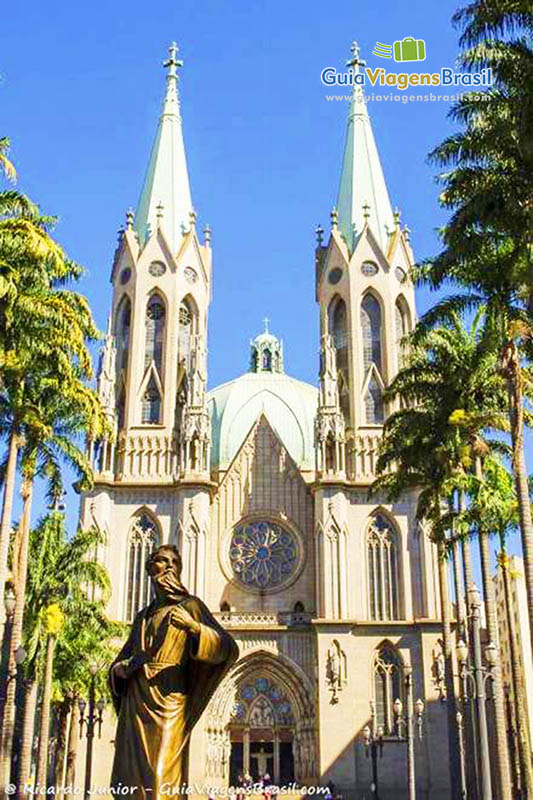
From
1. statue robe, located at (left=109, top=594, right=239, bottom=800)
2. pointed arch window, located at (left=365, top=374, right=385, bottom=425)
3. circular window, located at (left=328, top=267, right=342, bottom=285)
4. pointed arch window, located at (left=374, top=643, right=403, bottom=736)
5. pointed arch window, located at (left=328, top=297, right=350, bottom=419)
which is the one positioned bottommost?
statue robe, located at (left=109, top=594, right=239, bottom=800)

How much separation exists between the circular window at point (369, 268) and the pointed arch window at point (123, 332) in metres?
12.3

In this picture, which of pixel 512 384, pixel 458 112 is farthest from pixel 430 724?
pixel 458 112

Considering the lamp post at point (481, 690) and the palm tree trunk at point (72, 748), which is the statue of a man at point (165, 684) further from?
the palm tree trunk at point (72, 748)

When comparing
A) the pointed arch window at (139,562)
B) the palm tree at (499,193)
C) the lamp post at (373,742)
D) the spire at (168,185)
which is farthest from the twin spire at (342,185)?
the palm tree at (499,193)

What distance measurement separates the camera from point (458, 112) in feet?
66.6

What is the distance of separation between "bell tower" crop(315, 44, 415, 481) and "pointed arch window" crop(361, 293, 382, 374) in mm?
50

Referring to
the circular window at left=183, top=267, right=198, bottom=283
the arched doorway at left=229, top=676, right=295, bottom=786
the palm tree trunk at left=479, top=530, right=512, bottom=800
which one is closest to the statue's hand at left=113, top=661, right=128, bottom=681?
the palm tree trunk at left=479, top=530, right=512, bottom=800

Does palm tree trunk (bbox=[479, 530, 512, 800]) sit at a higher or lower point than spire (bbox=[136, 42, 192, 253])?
lower

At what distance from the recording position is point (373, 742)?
3853 centimetres

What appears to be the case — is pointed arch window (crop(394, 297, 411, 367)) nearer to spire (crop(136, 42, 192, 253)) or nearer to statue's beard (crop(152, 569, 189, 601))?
spire (crop(136, 42, 192, 253))

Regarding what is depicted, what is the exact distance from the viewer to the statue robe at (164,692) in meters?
7.96

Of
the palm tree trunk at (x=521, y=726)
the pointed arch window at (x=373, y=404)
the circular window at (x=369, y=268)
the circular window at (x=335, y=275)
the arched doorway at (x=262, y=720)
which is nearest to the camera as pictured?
the palm tree trunk at (x=521, y=726)

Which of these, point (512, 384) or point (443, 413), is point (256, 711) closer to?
point (443, 413)

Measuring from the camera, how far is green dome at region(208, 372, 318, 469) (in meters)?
55.6
